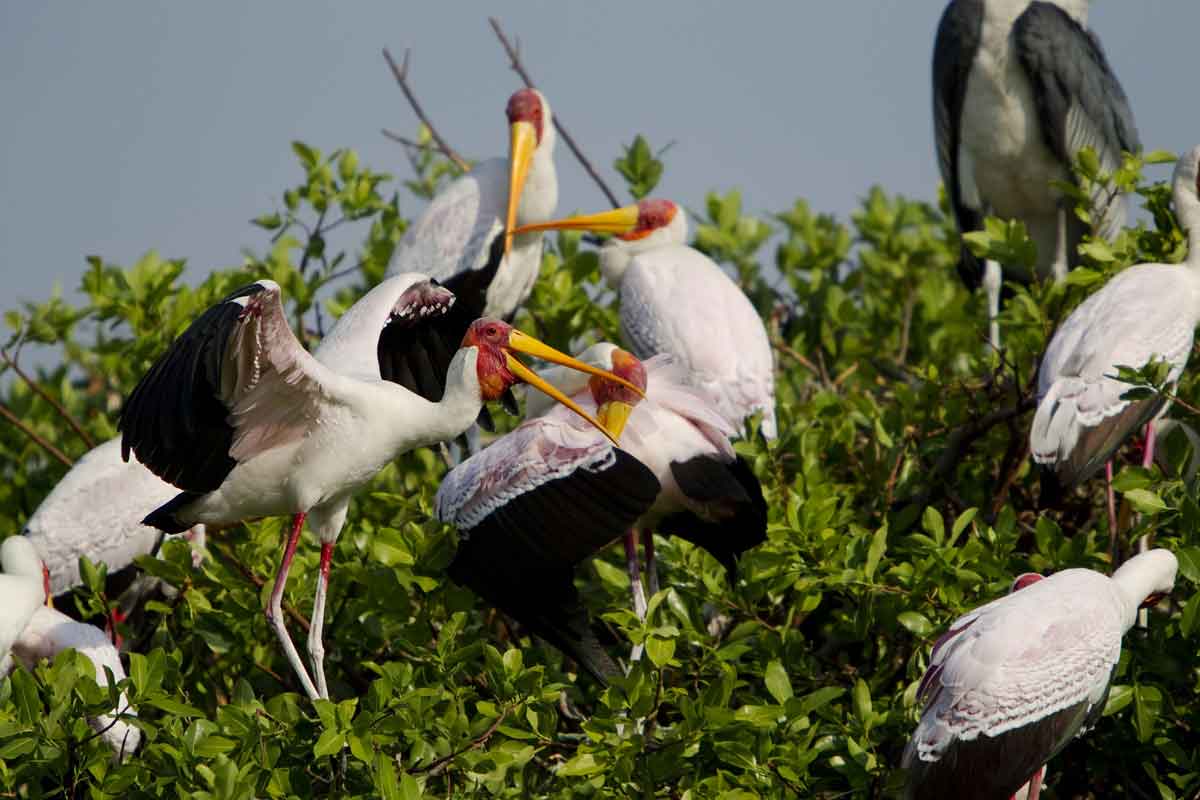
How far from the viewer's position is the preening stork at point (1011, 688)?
3812mm

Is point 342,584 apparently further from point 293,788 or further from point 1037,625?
point 1037,625

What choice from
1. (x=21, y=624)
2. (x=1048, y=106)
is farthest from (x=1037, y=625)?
(x=1048, y=106)

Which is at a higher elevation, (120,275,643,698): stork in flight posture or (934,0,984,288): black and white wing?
(120,275,643,698): stork in flight posture

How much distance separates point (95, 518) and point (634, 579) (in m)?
1.84

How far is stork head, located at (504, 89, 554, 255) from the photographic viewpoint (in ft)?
21.9

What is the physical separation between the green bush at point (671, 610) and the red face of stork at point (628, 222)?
14 centimetres

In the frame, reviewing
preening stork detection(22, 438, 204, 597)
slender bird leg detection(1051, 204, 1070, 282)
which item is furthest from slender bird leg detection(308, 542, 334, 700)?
slender bird leg detection(1051, 204, 1070, 282)

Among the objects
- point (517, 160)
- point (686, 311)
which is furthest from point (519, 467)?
point (517, 160)

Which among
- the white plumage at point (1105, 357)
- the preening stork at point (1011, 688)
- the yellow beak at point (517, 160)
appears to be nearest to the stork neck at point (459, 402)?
the preening stork at point (1011, 688)

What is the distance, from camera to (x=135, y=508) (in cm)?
584

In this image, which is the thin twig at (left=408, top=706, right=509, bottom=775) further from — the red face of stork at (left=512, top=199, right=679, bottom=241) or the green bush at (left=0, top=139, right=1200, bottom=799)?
the red face of stork at (left=512, top=199, right=679, bottom=241)

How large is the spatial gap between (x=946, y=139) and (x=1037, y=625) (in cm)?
390

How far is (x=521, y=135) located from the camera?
6.79 metres

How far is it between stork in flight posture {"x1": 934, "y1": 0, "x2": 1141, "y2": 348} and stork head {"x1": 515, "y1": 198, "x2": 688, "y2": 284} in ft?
4.67
